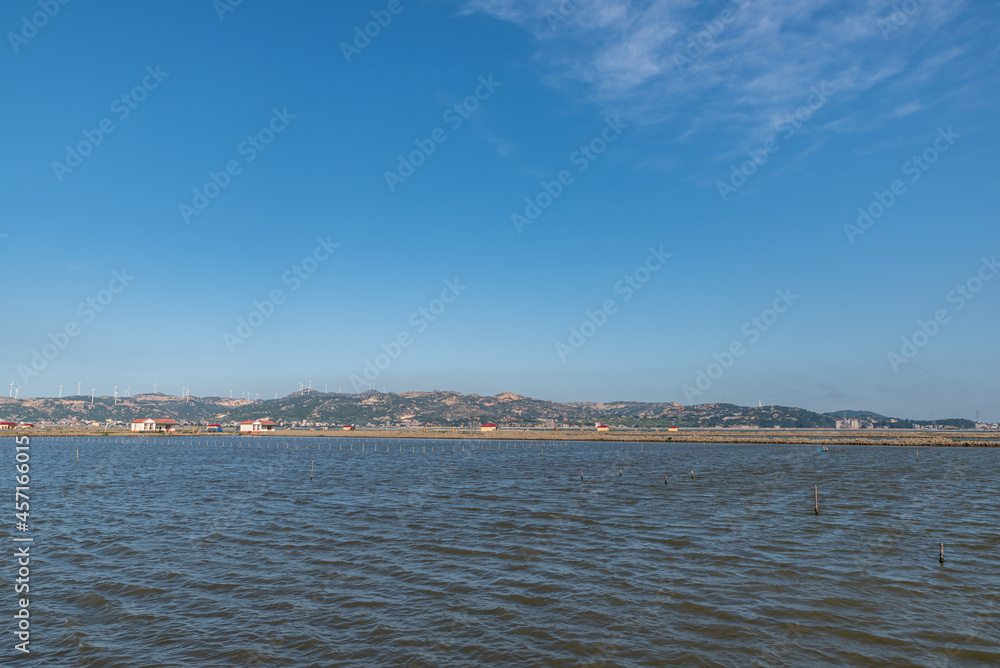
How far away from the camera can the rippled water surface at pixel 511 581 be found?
15836 millimetres

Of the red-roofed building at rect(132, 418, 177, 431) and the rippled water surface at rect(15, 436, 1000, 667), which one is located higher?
the rippled water surface at rect(15, 436, 1000, 667)

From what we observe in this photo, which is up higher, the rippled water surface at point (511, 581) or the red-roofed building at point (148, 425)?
the rippled water surface at point (511, 581)

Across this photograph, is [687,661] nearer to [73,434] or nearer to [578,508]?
[578,508]

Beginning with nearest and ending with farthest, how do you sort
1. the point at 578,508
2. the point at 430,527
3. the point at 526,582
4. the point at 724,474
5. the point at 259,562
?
the point at 526,582 < the point at 259,562 < the point at 430,527 < the point at 578,508 < the point at 724,474

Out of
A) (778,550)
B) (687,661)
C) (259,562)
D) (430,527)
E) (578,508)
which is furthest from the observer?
(578,508)

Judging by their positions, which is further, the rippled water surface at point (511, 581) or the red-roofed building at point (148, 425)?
the red-roofed building at point (148, 425)

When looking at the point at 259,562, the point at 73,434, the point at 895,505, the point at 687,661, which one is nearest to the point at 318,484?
the point at 259,562

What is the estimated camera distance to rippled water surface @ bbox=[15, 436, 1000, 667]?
15.8 meters

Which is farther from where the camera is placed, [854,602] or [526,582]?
[526,582]

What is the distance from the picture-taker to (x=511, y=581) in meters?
22.4

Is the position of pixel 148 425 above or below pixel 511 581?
below

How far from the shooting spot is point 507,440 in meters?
196

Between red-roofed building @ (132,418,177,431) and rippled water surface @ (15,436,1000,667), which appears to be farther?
red-roofed building @ (132,418,177,431)

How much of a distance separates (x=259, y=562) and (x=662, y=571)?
1877 centimetres
